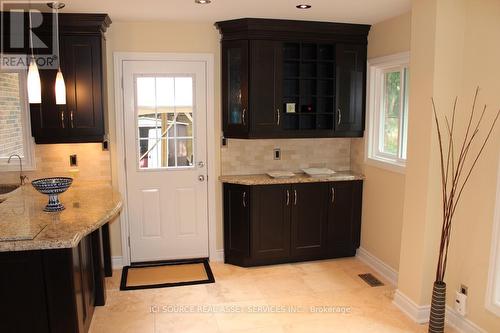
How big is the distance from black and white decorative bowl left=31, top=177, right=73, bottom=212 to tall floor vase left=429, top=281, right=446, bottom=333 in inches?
106

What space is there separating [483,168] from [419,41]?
1.03m

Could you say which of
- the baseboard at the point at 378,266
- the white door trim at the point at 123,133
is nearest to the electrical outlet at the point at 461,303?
the baseboard at the point at 378,266

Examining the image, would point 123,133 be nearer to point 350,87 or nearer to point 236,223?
point 236,223

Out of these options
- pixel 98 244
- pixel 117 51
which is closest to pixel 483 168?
pixel 98 244

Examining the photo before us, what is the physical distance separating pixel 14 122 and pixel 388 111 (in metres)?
3.69

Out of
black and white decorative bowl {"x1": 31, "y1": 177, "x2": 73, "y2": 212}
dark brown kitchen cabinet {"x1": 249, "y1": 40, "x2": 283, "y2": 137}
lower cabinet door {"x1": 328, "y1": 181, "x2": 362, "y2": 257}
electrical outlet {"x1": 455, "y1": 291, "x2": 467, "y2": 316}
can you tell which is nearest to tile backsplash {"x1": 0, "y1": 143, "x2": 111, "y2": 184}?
black and white decorative bowl {"x1": 31, "y1": 177, "x2": 73, "y2": 212}

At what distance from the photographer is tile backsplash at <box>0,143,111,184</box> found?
4051 mm

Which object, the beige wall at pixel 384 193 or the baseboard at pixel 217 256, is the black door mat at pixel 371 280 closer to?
the beige wall at pixel 384 193

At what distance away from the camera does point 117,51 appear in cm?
408

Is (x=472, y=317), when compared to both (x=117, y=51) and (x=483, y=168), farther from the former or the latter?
(x=117, y=51)

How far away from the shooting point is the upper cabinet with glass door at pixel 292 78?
4.05 meters

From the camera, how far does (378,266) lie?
4238 mm

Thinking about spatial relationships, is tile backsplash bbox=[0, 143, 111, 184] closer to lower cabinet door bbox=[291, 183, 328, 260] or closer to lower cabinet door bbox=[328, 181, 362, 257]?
lower cabinet door bbox=[291, 183, 328, 260]

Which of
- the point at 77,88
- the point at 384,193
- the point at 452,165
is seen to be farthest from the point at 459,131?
the point at 77,88
